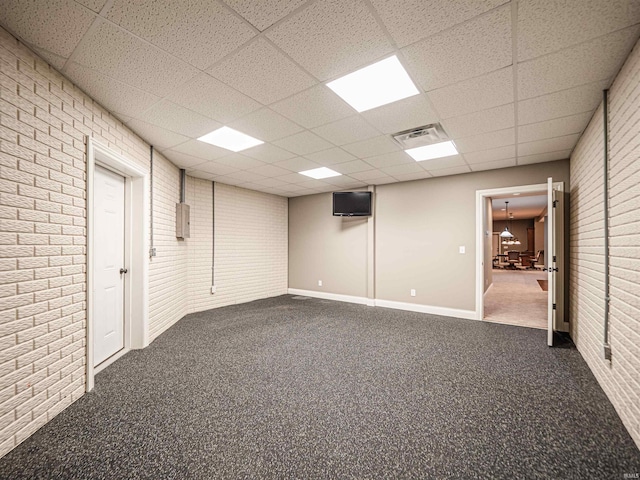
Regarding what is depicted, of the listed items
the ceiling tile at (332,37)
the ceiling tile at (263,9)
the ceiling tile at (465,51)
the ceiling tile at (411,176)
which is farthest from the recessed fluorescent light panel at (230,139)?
the ceiling tile at (411,176)

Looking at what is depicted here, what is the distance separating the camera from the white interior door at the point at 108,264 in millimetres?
2908

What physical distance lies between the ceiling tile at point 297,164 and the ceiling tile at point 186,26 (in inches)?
91.4

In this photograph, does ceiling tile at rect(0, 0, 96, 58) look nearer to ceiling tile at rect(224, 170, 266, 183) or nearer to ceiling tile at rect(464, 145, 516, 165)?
ceiling tile at rect(224, 170, 266, 183)

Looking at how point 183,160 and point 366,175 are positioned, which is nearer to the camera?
point 183,160

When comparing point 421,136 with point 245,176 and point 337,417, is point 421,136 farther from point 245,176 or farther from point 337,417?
point 245,176

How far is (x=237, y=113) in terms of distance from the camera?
274 cm

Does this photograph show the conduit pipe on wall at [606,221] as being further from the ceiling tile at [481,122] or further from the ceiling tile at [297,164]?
the ceiling tile at [297,164]

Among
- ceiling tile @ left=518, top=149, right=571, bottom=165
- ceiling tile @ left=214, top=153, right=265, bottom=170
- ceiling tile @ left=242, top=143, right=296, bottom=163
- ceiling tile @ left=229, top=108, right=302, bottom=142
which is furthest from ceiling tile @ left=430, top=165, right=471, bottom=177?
ceiling tile @ left=214, top=153, right=265, bottom=170

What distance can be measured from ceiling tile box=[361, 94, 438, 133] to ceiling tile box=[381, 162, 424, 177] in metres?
1.43

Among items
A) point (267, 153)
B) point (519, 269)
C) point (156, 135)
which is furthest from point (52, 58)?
point (519, 269)

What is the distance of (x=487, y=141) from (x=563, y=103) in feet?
3.04

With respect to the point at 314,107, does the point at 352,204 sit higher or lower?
lower

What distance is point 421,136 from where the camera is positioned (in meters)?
3.29

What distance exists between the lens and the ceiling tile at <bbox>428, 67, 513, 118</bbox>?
85.3 inches
